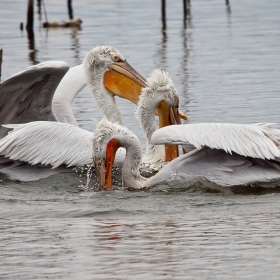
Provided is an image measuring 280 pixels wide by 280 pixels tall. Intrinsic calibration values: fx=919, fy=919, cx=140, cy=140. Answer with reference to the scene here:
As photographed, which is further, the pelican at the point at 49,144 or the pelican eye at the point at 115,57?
the pelican eye at the point at 115,57

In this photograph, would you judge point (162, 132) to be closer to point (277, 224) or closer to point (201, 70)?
point (277, 224)

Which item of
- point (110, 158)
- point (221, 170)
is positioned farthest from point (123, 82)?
point (221, 170)

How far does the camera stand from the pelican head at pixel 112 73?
8.45 m

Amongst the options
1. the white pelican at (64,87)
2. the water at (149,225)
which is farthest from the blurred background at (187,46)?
the white pelican at (64,87)

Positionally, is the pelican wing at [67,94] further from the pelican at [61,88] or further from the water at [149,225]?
the water at [149,225]

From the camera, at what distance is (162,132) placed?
21.5 feet

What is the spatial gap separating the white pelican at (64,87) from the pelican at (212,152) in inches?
40.3

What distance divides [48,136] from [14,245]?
2.15 m

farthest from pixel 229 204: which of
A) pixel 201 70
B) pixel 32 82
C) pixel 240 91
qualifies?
pixel 201 70

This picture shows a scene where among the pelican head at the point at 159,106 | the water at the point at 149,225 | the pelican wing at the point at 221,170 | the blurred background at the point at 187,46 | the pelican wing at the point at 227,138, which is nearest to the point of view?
the water at the point at 149,225

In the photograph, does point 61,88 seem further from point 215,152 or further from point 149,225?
point 149,225

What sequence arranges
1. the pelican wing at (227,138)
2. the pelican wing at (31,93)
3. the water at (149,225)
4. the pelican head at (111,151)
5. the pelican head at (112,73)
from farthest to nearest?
the pelican head at (112,73), the pelican wing at (31,93), the pelican head at (111,151), the pelican wing at (227,138), the water at (149,225)

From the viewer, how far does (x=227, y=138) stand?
649 cm

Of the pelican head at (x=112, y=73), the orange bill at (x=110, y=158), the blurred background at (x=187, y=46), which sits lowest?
the blurred background at (x=187, y=46)
